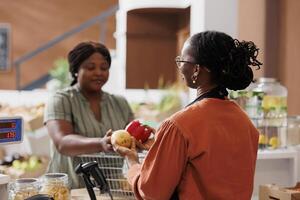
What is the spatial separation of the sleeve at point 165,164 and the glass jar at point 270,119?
1379mm

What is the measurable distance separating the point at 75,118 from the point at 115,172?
481 millimetres

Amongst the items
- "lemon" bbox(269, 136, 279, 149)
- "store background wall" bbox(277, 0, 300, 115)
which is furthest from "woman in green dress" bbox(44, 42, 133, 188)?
"store background wall" bbox(277, 0, 300, 115)

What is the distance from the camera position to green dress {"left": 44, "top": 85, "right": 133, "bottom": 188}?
7.66 feet

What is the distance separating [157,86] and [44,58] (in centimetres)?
382

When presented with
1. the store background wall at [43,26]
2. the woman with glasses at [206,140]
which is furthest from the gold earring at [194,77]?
the store background wall at [43,26]

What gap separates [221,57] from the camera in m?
1.51

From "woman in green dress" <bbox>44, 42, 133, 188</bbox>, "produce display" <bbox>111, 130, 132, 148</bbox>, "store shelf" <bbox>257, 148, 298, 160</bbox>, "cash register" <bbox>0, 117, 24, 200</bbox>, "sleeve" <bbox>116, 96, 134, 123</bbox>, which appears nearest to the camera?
"cash register" <bbox>0, 117, 24, 200</bbox>

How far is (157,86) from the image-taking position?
6.06 m

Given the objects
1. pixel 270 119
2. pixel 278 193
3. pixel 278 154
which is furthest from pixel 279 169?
pixel 278 193

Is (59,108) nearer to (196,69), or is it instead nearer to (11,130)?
(11,130)

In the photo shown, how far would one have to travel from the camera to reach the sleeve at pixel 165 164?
1469 mm

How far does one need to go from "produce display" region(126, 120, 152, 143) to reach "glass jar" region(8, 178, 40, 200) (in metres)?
0.45

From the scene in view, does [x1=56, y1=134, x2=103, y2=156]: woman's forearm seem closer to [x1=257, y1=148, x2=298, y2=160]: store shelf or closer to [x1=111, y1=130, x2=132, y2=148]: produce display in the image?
[x1=111, y1=130, x2=132, y2=148]: produce display

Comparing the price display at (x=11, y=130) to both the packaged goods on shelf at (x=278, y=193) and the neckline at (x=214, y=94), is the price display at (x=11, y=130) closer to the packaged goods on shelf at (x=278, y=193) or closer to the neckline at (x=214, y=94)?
the neckline at (x=214, y=94)
